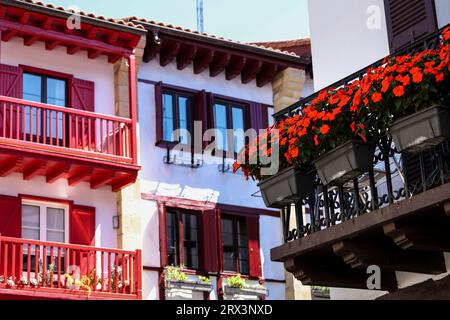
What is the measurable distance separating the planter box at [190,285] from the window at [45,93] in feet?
10.8

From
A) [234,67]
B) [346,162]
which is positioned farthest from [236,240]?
[346,162]

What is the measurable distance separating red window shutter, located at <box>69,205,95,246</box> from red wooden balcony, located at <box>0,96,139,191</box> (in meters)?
0.51

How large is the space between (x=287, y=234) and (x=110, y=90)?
10.1m

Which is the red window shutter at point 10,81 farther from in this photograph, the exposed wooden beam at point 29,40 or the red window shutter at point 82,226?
the red window shutter at point 82,226

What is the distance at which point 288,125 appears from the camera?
1284cm

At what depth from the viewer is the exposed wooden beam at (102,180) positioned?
21270mm

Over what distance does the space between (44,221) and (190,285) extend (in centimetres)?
299

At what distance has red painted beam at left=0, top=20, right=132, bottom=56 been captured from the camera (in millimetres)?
20906

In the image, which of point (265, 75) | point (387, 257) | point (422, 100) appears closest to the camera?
point (422, 100)

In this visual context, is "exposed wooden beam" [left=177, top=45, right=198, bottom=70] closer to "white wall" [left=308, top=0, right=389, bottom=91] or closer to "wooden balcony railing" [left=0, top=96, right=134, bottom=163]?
"wooden balcony railing" [left=0, top=96, right=134, bottom=163]

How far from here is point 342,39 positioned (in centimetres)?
1445

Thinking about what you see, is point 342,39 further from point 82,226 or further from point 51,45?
point 51,45

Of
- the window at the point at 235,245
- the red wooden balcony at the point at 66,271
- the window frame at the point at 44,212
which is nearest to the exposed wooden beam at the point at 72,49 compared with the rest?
the window frame at the point at 44,212

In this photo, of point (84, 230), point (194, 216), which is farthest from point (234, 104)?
point (84, 230)
